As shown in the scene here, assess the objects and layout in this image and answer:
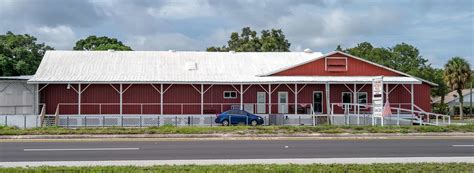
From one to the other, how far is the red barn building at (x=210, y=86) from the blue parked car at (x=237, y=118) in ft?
8.43

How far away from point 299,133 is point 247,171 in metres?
12.8

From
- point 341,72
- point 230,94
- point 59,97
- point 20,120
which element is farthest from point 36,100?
point 341,72

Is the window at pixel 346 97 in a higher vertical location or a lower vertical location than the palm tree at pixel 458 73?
lower

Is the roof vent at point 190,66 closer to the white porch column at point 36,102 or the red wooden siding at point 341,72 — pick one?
the red wooden siding at point 341,72

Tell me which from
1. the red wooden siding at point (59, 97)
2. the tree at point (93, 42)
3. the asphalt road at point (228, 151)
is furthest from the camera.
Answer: the tree at point (93, 42)

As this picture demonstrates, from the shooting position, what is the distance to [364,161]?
557 inches

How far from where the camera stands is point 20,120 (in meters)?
36.5

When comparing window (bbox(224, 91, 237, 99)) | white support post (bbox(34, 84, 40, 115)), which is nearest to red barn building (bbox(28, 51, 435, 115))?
window (bbox(224, 91, 237, 99))

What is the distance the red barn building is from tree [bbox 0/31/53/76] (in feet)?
40.9

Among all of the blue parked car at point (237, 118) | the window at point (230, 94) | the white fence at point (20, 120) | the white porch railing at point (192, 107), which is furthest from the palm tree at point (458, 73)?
the white fence at point (20, 120)

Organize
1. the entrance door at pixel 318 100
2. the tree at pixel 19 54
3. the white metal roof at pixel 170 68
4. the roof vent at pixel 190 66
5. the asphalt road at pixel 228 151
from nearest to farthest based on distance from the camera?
the asphalt road at pixel 228 151, the white metal roof at pixel 170 68, the entrance door at pixel 318 100, the roof vent at pixel 190 66, the tree at pixel 19 54

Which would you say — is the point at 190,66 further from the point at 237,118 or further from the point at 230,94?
the point at 237,118

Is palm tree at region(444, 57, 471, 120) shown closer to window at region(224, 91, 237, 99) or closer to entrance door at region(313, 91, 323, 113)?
entrance door at region(313, 91, 323, 113)

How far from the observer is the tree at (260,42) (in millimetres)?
72812
